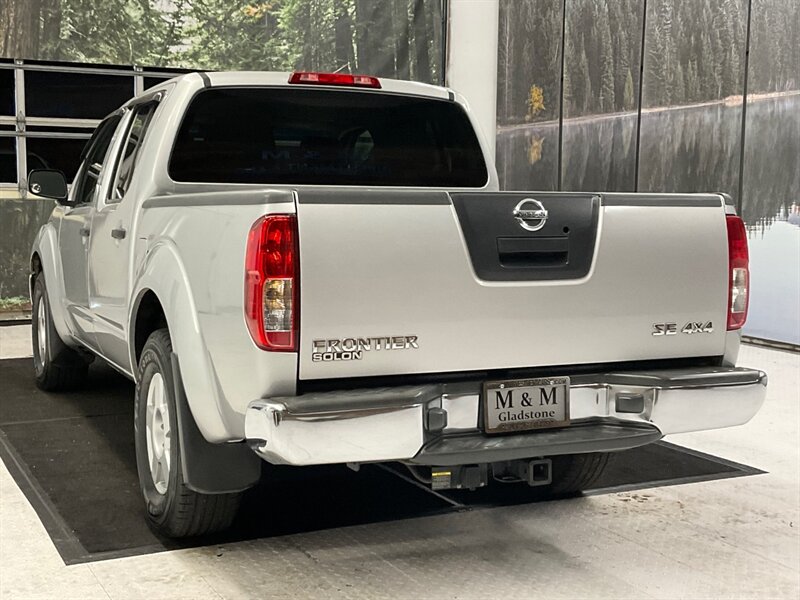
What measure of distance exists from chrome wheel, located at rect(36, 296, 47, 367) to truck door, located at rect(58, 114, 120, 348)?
662 millimetres

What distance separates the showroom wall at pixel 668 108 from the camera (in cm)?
860

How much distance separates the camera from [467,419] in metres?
2.93

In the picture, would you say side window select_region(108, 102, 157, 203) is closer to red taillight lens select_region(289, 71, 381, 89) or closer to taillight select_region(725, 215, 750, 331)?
red taillight lens select_region(289, 71, 381, 89)

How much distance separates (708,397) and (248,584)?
1.61 meters

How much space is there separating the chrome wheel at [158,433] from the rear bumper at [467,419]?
74 centimetres

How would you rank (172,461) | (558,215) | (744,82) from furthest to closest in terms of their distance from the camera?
1. (744,82)
2. (172,461)
3. (558,215)

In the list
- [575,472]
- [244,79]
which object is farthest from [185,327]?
[575,472]

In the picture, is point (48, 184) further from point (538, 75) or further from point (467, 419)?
point (538, 75)

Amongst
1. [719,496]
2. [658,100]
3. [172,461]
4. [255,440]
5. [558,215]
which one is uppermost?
[658,100]

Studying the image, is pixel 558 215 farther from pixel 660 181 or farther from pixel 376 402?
pixel 660 181

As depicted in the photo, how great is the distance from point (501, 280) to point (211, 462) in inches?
43.9

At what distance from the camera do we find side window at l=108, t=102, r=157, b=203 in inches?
169

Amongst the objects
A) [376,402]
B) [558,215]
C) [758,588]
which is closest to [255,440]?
[376,402]

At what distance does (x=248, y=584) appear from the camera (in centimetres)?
317
